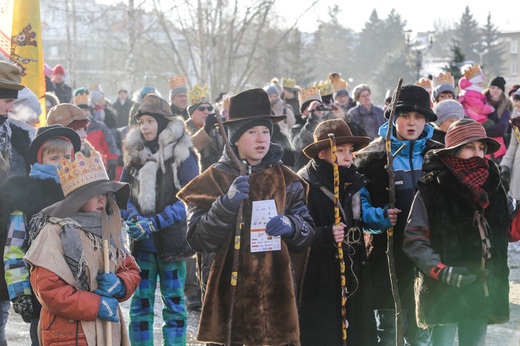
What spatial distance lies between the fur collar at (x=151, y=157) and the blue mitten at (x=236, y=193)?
187 centimetres

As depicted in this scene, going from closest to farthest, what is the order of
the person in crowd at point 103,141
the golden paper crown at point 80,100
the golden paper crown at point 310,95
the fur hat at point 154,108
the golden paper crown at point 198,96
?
the fur hat at point 154,108 → the golden paper crown at point 310,95 → the golden paper crown at point 198,96 → the person in crowd at point 103,141 → the golden paper crown at point 80,100

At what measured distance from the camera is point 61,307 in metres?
4.61

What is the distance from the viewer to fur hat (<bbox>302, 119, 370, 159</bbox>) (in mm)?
5812

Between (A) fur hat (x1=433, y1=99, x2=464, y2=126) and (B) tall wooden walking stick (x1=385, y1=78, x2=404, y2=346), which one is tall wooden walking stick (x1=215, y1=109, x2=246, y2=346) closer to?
(B) tall wooden walking stick (x1=385, y1=78, x2=404, y2=346)

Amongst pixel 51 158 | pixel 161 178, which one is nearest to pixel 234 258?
pixel 51 158

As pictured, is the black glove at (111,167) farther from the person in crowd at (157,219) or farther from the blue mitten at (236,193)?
the blue mitten at (236,193)

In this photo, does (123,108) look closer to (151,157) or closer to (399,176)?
(151,157)

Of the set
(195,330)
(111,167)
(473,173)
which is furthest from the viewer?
(111,167)

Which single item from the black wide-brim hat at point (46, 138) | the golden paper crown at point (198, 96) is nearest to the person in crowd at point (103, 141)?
the golden paper crown at point (198, 96)

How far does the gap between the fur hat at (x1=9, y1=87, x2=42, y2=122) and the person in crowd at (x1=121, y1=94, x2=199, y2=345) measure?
1.04 metres

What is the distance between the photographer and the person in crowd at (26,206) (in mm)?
5211

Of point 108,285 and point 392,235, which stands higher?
point 392,235

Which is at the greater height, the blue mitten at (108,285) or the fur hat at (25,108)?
the fur hat at (25,108)

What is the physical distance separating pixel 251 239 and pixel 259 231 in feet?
0.23
